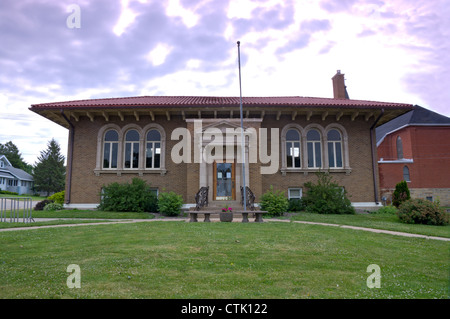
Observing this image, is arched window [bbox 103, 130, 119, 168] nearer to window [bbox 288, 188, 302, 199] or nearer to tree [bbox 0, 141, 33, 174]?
window [bbox 288, 188, 302, 199]

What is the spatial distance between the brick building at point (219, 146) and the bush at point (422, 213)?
4.35m

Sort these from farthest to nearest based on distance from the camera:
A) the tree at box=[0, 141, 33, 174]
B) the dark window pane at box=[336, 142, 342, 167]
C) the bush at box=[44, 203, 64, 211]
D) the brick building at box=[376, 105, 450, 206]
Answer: the tree at box=[0, 141, 33, 174]
the brick building at box=[376, 105, 450, 206]
the dark window pane at box=[336, 142, 342, 167]
the bush at box=[44, 203, 64, 211]

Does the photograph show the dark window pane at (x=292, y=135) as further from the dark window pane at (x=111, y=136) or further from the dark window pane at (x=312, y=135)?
the dark window pane at (x=111, y=136)

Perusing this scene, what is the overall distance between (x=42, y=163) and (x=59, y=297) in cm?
5972

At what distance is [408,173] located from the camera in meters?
26.7

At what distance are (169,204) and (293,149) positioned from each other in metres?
8.02

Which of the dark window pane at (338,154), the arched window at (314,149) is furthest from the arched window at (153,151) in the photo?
the dark window pane at (338,154)

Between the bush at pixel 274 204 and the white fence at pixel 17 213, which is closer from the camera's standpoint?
the white fence at pixel 17 213

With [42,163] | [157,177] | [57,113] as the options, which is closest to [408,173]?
[157,177]

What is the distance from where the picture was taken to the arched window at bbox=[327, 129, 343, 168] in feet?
56.6

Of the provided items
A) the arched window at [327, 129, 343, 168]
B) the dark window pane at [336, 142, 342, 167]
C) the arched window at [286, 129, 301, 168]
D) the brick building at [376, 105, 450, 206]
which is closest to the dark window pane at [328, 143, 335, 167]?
the arched window at [327, 129, 343, 168]

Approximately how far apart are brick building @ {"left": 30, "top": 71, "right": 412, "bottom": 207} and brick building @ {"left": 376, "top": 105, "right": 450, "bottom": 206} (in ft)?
29.4

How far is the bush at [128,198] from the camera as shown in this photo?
15.0m

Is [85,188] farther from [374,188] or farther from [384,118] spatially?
[384,118]
